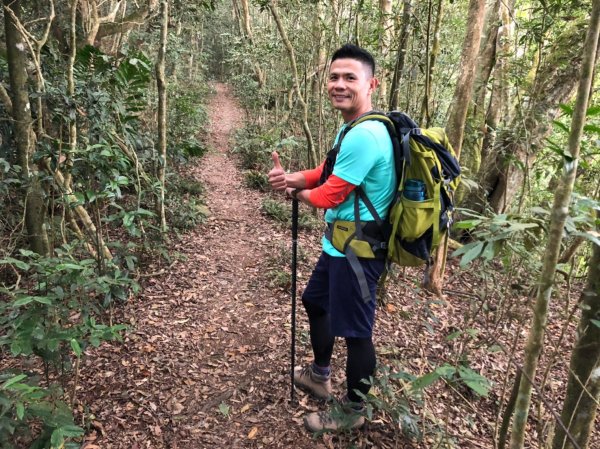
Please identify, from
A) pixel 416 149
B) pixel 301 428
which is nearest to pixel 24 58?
pixel 416 149

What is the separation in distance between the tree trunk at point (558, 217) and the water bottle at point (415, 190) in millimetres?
926

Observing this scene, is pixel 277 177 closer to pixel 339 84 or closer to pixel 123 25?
pixel 339 84

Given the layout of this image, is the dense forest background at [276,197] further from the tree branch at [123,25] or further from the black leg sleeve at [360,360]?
the black leg sleeve at [360,360]

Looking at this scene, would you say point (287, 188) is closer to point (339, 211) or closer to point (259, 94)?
point (339, 211)

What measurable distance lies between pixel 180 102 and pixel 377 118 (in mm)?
8568

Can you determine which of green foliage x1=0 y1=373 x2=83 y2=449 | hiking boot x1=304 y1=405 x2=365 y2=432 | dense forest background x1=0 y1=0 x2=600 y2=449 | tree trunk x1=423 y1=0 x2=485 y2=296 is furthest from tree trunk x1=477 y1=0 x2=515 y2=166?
green foliage x1=0 y1=373 x2=83 y2=449

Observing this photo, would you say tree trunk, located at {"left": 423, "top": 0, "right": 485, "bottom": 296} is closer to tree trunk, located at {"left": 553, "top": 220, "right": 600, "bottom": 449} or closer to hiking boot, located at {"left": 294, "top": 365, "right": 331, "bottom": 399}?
hiking boot, located at {"left": 294, "top": 365, "right": 331, "bottom": 399}

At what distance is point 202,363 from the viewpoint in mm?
3498

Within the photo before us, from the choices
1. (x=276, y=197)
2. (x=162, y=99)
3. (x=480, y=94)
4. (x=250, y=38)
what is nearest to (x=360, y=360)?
(x=162, y=99)

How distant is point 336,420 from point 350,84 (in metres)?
2.16

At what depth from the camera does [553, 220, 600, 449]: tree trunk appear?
1688mm

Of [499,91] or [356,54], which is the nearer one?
[356,54]

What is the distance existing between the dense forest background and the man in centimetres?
32

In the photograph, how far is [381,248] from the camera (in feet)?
7.68
